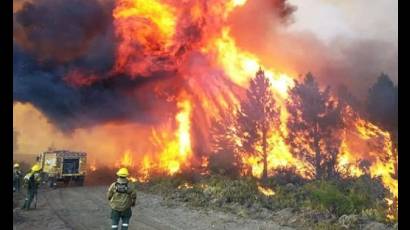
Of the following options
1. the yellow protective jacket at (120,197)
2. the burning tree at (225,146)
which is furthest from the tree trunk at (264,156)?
the yellow protective jacket at (120,197)

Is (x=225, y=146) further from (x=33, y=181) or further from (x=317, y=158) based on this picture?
(x=33, y=181)

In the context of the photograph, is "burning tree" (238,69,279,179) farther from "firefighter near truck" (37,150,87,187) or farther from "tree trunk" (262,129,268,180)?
"firefighter near truck" (37,150,87,187)

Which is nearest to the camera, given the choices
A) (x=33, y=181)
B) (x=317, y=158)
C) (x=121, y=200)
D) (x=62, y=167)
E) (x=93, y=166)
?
(x=121, y=200)

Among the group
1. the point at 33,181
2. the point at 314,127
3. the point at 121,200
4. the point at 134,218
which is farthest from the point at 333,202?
the point at 33,181

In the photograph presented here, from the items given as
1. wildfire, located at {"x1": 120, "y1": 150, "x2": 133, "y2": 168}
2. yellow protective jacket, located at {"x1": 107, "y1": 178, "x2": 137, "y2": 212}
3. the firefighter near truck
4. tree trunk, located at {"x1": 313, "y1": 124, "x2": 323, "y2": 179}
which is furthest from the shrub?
wildfire, located at {"x1": 120, "y1": 150, "x2": 133, "y2": 168}

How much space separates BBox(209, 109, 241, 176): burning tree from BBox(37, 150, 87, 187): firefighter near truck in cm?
1464

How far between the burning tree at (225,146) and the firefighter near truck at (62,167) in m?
14.6

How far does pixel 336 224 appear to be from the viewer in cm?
1653

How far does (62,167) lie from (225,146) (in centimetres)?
1738

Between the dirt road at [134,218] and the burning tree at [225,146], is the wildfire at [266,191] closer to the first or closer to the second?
the burning tree at [225,146]

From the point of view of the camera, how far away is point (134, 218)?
733 inches

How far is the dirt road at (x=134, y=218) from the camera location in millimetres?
16578
